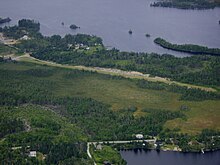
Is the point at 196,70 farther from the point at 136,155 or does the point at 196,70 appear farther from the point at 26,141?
the point at 26,141

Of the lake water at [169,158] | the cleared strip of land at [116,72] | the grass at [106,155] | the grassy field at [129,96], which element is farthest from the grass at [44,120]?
the cleared strip of land at [116,72]

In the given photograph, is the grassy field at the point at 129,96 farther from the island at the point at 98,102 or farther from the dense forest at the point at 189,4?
the dense forest at the point at 189,4

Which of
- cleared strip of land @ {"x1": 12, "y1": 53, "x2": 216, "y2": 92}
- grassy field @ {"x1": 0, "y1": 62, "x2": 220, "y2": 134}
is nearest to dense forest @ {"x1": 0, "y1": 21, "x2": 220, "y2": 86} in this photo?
cleared strip of land @ {"x1": 12, "y1": 53, "x2": 216, "y2": 92}

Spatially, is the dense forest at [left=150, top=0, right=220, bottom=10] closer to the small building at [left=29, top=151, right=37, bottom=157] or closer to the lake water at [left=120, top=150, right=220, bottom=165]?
the lake water at [left=120, top=150, right=220, bottom=165]

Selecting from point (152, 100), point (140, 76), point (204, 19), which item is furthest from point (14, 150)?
point (204, 19)

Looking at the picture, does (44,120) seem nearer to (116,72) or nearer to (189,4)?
(116,72)

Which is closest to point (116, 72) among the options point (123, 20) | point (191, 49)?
point (191, 49)

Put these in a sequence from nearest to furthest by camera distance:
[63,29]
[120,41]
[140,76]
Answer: [140,76] < [120,41] < [63,29]
